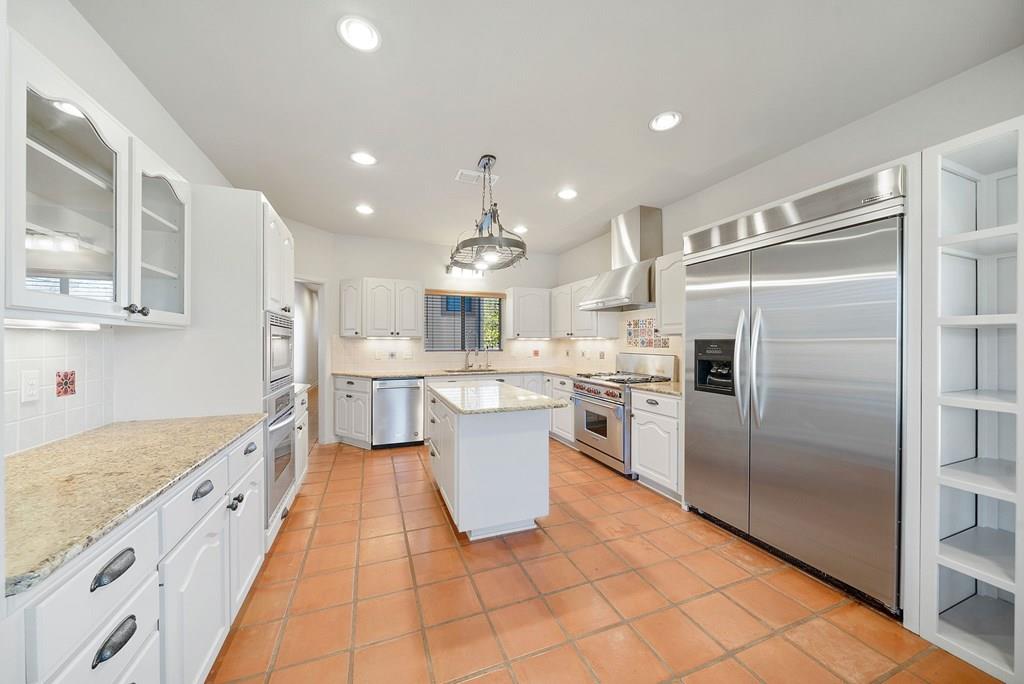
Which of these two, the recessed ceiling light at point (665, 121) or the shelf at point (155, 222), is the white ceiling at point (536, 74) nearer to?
the recessed ceiling light at point (665, 121)

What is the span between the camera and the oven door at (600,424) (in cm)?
354

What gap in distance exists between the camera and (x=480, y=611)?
184cm

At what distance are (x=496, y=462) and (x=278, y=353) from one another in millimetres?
1574

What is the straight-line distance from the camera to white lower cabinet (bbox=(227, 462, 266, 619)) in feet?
5.41

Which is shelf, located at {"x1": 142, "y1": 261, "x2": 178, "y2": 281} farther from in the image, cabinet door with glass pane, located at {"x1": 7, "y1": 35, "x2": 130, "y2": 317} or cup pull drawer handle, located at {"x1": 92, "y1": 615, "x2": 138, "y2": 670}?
cup pull drawer handle, located at {"x1": 92, "y1": 615, "x2": 138, "y2": 670}

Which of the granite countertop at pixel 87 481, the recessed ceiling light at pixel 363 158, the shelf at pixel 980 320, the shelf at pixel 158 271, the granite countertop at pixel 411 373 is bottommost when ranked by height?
the granite countertop at pixel 87 481

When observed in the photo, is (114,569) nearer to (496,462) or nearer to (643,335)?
(496,462)

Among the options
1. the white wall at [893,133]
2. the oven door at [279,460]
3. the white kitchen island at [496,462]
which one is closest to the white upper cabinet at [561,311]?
the white wall at [893,133]

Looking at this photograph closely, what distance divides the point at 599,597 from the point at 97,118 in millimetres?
2846

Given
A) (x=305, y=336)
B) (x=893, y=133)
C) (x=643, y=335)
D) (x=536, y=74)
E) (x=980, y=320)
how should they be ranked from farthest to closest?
(x=305, y=336) → (x=643, y=335) → (x=893, y=133) → (x=536, y=74) → (x=980, y=320)

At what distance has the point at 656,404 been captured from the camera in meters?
3.12

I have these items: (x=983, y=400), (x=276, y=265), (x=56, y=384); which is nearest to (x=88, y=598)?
(x=56, y=384)

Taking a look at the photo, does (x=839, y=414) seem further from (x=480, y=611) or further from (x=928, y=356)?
(x=480, y=611)

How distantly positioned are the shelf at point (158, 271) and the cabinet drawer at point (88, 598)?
1160mm
